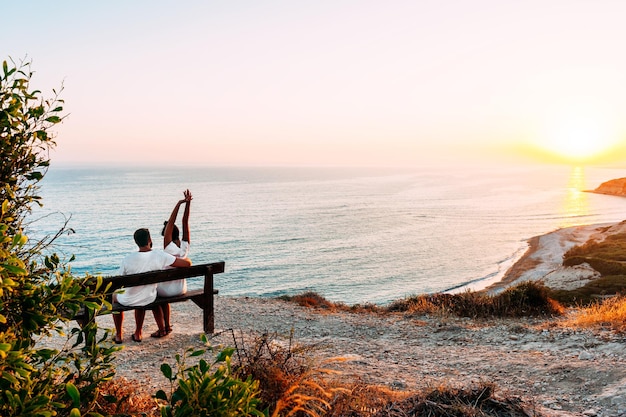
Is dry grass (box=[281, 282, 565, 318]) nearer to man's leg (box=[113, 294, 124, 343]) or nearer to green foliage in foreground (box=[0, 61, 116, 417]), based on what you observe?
man's leg (box=[113, 294, 124, 343])

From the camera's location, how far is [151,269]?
9.25 meters

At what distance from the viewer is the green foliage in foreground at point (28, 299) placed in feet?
7.98

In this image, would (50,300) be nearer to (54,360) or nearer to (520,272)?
(54,360)

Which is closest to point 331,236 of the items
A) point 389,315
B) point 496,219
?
point 496,219

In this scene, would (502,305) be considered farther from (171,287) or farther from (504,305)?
(171,287)

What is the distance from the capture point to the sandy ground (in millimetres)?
7004

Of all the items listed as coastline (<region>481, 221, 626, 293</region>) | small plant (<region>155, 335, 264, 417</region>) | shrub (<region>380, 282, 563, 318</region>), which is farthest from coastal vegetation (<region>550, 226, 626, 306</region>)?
small plant (<region>155, 335, 264, 417</region>)

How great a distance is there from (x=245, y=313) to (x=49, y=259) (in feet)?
44.6

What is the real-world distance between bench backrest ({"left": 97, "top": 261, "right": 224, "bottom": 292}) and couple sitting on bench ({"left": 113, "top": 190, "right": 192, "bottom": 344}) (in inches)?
7.5

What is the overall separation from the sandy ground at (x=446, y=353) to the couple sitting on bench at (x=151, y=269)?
374 mm

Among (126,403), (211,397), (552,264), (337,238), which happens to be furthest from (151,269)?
(337,238)

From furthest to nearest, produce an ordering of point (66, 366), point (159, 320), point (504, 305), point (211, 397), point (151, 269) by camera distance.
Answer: point (504, 305)
point (159, 320)
point (151, 269)
point (66, 366)
point (211, 397)

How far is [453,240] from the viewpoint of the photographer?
222 feet

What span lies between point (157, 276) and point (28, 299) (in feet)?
21.4
